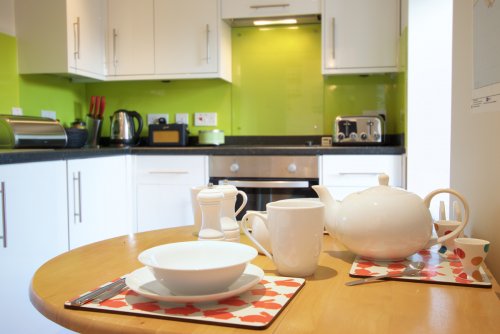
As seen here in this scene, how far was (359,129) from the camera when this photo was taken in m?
Result: 3.16

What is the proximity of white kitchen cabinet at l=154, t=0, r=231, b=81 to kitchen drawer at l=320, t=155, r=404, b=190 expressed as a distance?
3.41 ft

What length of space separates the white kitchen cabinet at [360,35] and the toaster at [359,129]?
0.31 meters

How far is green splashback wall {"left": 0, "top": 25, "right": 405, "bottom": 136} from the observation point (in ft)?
11.5

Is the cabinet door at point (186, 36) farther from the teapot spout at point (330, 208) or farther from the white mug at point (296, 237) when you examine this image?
the white mug at point (296, 237)

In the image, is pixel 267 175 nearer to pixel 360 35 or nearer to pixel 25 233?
pixel 360 35

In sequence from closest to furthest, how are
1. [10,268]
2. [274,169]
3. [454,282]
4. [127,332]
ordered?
[127,332], [454,282], [10,268], [274,169]

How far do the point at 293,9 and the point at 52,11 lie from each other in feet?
4.96

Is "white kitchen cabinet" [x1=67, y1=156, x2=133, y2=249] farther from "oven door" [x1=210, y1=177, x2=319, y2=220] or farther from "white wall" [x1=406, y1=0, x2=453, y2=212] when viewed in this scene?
"white wall" [x1=406, y1=0, x2=453, y2=212]

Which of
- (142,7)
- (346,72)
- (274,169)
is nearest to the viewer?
(274,169)

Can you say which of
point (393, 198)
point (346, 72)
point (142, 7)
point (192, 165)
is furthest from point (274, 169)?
point (393, 198)

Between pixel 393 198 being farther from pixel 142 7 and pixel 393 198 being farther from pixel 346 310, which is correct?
pixel 142 7

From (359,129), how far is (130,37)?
1.68m

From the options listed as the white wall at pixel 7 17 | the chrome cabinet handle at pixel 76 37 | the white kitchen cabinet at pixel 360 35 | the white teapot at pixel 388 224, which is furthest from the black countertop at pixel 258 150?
the white teapot at pixel 388 224

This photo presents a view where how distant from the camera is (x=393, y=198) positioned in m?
0.93
